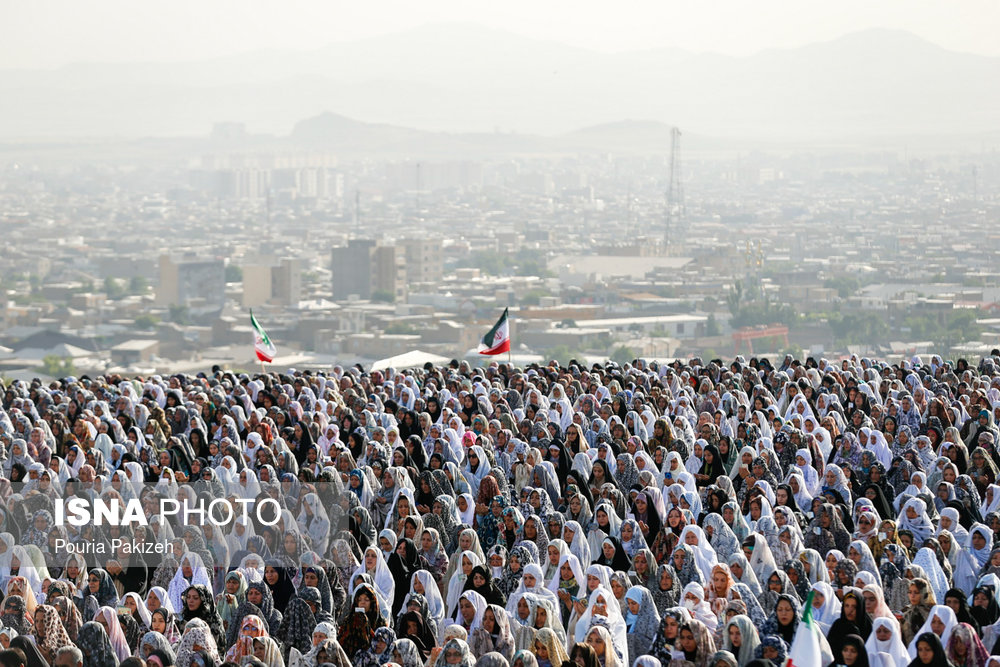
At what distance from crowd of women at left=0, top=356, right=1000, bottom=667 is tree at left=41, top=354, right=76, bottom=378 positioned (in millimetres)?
69443

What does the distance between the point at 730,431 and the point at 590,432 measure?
118 centimetres

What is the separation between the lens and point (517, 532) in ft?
27.6

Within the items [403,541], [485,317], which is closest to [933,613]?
[403,541]

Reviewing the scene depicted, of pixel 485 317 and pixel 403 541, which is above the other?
pixel 403 541

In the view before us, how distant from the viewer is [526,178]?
188m

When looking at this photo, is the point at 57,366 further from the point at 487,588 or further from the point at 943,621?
the point at 943,621

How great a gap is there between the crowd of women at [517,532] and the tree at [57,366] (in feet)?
228

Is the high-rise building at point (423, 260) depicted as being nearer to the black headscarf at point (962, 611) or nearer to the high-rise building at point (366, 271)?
the high-rise building at point (366, 271)

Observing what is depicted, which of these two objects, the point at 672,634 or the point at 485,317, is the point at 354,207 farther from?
the point at 672,634

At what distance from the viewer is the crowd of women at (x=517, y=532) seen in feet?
20.1

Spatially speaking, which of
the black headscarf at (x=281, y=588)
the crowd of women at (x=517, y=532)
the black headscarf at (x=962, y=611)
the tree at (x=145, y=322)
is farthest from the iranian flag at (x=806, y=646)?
the tree at (x=145, y=322)

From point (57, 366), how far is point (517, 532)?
77.7m

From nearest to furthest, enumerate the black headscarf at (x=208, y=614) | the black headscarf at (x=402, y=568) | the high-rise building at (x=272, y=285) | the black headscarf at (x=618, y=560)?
the black headscarf at (x=208, y=614) < the black headscarf at (x=402, y=568) < the black headscarf at (x=618, y=560) < the high-rise building at (x=272, y=285)

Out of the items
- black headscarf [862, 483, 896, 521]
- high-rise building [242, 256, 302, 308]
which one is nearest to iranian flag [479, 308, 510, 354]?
black headscarf [862, 483, 896, 521]
